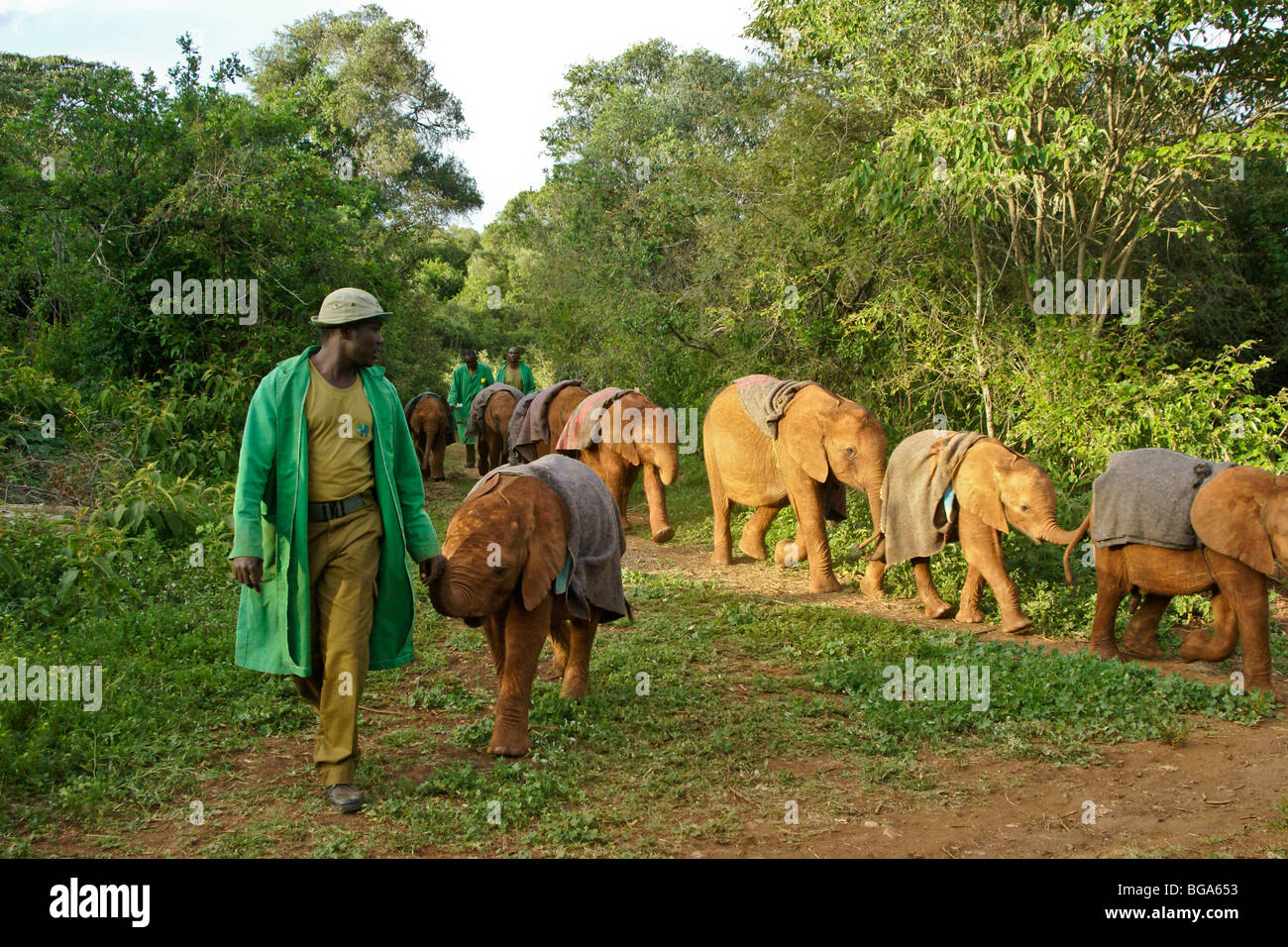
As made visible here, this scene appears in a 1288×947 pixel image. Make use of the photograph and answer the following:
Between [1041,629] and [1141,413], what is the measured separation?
2.48 meters

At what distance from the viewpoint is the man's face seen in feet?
17.1

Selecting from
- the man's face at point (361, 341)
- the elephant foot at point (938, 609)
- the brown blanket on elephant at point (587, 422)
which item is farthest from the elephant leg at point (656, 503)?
the man's face at point (361, 341)

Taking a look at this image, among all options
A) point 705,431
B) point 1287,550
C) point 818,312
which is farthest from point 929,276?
point 1287,550

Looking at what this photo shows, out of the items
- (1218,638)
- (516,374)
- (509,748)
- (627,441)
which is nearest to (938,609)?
(1218,638)

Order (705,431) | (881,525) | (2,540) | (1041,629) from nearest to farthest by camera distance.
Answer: (2,540)
(1041,629)
(881,525)
(705,431)

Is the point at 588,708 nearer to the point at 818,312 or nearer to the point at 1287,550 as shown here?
the point at 1287,550

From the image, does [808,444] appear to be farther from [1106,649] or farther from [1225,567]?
[1225,567]

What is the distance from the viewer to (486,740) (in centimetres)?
602

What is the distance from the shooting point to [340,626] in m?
5.05

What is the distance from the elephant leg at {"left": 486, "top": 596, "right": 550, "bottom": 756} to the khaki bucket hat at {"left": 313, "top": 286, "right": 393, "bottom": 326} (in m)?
1.71

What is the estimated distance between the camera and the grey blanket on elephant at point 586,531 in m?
6.37

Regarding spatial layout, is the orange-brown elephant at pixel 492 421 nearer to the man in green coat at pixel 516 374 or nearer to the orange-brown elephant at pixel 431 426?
the man in green coat at pixel 516 374
